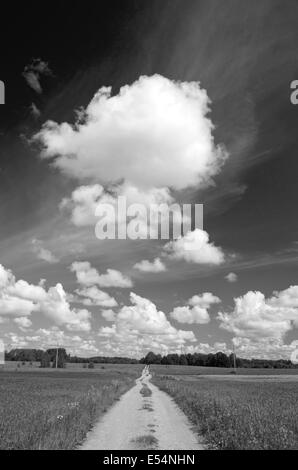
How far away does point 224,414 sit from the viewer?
64.1 ft

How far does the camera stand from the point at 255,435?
14906 millimetres

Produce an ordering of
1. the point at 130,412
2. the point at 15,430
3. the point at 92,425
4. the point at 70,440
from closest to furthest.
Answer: the point at 70,440 → the point at 15,430 → the point at 92,425 → the point at 130,412

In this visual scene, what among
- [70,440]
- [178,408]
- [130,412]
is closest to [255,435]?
[70,440]

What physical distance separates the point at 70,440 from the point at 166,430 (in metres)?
5.05
